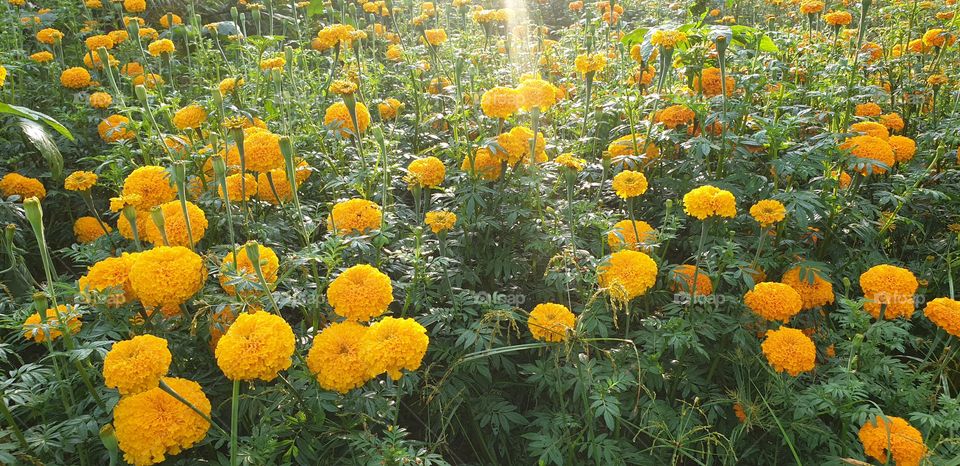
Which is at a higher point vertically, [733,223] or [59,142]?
[59,142]

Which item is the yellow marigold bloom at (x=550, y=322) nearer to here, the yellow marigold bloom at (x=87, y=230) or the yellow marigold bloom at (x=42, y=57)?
the yellow marigold bloom at (x=87, y=230)

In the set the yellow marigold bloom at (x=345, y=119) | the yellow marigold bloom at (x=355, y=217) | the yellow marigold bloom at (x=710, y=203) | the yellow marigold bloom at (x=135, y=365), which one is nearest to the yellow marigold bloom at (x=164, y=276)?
the yellow marigold bloom at (x=135, y=365)

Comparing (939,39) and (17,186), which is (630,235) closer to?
(939,39)

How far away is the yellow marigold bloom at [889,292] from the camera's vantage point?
190 centimetres

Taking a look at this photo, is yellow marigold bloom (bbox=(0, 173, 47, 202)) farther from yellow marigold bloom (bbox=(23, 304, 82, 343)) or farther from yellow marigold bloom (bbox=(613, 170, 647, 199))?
yellow marigold bloom (bbox=(613, 170, 647, 199))

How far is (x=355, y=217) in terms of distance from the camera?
194 centimetres

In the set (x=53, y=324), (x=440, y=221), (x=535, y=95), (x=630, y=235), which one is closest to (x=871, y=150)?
(x=630, y=235)

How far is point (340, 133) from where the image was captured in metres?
2.31

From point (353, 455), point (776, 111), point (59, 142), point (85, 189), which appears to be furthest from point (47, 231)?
point (776, 111)

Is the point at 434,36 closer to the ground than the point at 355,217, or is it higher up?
higher up

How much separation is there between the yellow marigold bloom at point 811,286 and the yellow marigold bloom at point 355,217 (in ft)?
4.81

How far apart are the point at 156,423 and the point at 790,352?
→ 5.70ft

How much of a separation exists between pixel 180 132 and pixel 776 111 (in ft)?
8.98

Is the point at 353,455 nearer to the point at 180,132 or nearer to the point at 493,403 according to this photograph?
the point at 493,403
